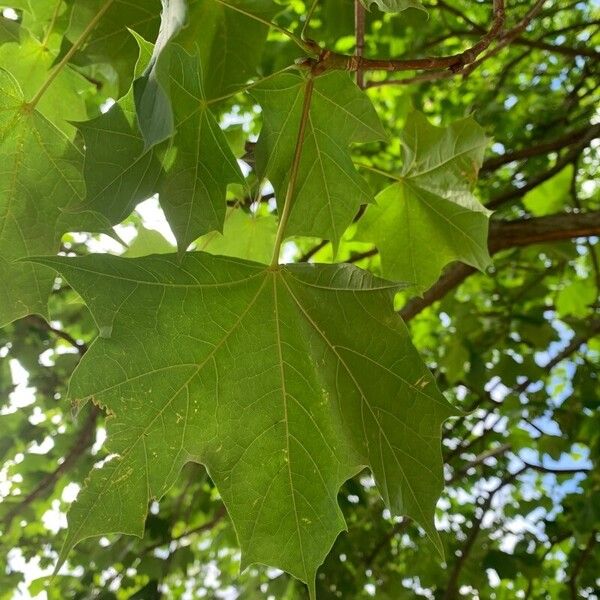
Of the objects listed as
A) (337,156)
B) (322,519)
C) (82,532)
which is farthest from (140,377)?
(337,156)

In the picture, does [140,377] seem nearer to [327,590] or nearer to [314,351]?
[314,351]

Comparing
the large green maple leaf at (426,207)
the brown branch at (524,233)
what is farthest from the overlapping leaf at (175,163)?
the brown branch at (524,233)

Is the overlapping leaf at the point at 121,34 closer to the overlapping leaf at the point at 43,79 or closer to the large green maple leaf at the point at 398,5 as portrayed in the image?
the overlapping leaf at the point at 43,79

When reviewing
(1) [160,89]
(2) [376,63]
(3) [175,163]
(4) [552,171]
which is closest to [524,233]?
(4) [552,171]

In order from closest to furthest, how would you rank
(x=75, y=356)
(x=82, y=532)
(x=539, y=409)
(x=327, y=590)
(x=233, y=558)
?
(x=82, y=532) → (x=327, y=590) → (x=75, y=356) → (x=539, y=409) → (x=233, y=558)

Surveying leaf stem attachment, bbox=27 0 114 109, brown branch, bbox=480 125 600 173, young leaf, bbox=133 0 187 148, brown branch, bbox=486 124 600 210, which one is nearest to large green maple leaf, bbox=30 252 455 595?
young leaf, bbox=133 0 187 148

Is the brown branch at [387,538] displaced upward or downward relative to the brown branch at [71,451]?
Result: downward
